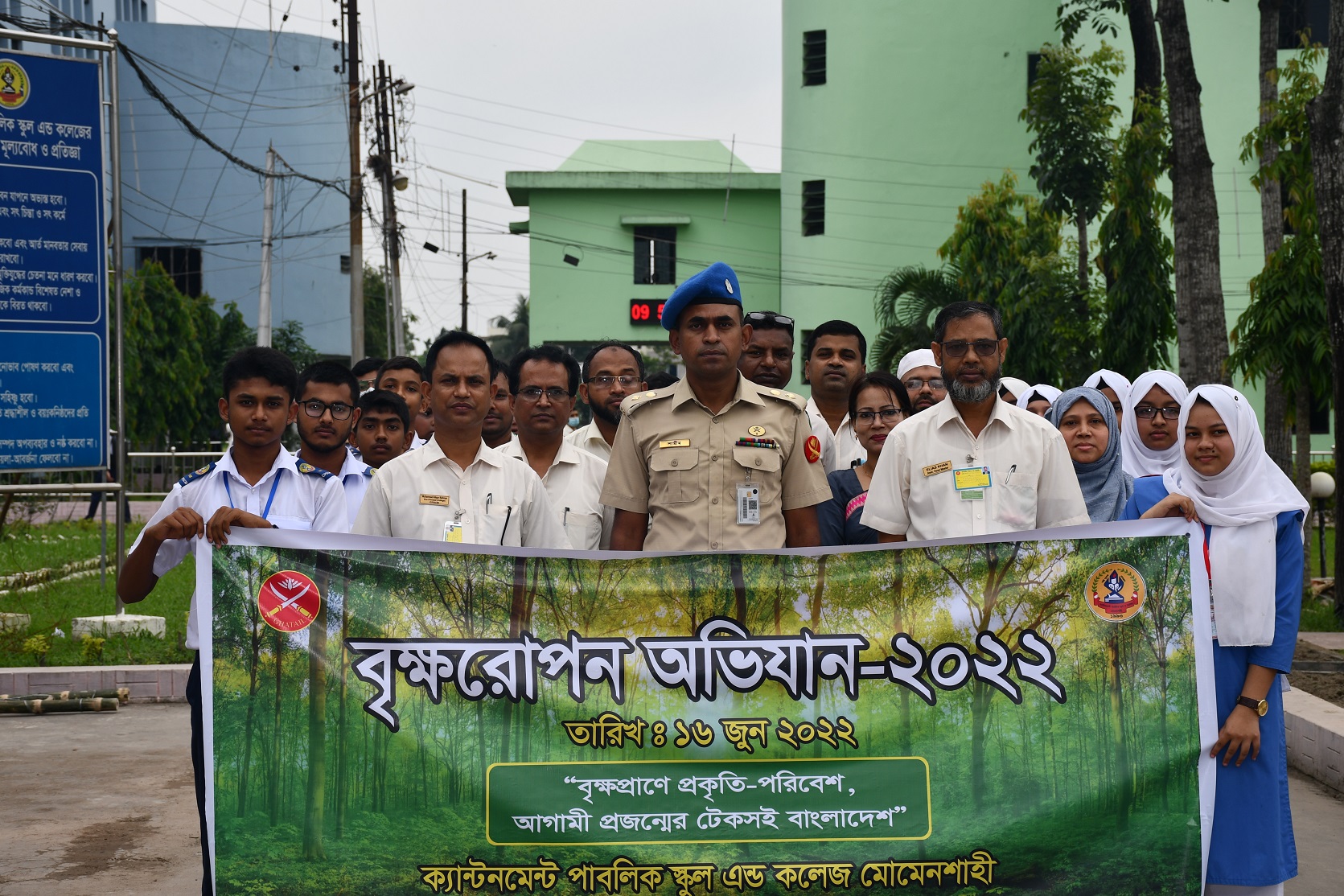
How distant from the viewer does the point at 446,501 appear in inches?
171

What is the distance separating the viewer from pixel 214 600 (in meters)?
4.02

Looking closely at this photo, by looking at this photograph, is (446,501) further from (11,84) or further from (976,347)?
(11,84)

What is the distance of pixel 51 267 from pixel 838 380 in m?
5.85

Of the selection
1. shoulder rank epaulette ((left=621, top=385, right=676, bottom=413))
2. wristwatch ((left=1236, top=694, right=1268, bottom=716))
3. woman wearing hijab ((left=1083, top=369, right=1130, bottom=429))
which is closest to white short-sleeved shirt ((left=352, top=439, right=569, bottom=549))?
shoulder rank epaulette ((left=621, top=385, right=676, bottom=413))

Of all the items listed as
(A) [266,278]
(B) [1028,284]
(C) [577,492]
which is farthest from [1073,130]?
(A) [266,278]

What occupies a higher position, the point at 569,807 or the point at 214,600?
the point at 214,600

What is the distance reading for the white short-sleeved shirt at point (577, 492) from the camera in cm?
527

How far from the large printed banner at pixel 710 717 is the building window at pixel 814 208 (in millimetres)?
26513

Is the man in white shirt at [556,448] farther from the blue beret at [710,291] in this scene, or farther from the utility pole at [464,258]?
the utility pole at [464,258]

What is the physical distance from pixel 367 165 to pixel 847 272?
10241 millimetres

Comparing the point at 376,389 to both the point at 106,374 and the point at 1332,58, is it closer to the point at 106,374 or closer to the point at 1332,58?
the point at 106,374

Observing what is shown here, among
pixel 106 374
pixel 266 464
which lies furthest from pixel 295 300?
pixel 266 464

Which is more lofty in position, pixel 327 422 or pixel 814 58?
pixel 814 58

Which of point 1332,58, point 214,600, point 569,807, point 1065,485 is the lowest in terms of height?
point 569,807
